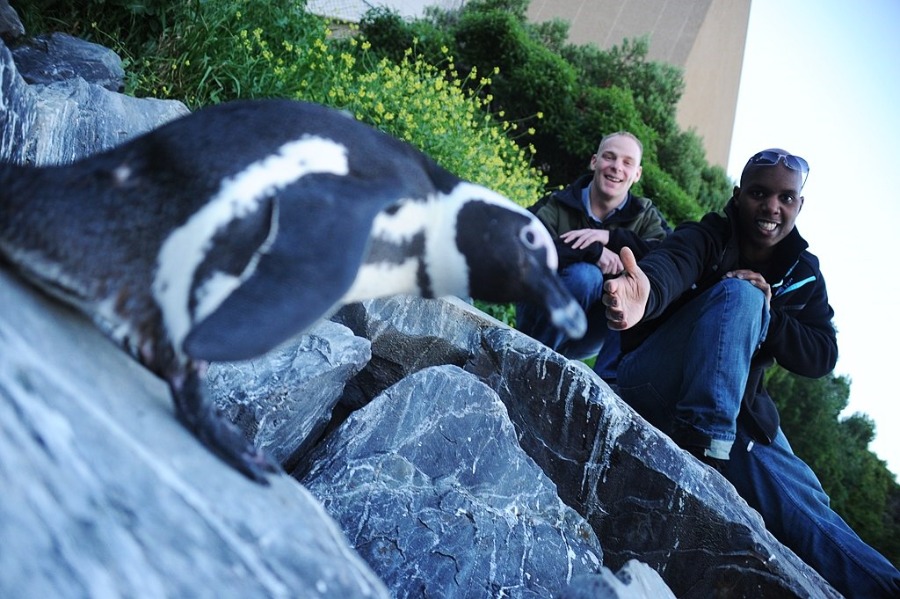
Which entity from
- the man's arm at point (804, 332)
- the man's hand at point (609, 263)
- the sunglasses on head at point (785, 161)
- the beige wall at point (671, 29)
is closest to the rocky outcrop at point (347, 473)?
the man's hand at point (609, 263)

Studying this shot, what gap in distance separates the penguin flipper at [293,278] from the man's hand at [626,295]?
1243mm

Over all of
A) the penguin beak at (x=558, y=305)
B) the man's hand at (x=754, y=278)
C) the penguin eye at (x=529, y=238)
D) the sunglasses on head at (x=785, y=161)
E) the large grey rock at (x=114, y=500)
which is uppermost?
the sunglasses on head at (x=785, y=161)

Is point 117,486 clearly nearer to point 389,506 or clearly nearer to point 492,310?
point 389,506

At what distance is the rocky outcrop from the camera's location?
2.12 ft

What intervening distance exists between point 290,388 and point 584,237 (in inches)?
61.1

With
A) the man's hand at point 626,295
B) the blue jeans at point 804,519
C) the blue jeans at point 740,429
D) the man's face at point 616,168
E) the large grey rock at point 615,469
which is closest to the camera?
the large grey rock at point 615,469

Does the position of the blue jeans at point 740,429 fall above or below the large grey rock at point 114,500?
below

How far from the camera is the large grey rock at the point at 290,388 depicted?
163 centimetres

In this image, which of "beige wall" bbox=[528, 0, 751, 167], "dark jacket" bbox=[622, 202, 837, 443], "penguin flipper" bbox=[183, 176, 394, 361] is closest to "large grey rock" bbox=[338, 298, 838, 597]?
"dark jacket" bbox=[622, 202, 837, 443]

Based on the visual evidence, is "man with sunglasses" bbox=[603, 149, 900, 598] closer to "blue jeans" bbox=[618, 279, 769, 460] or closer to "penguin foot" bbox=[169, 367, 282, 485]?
"blue jeans" bbox=[618, 279, 769, 460]

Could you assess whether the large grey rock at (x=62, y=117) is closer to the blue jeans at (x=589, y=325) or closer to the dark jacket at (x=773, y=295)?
the blue jeans at (x=589, y=325)

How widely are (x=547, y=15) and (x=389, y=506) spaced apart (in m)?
10.3

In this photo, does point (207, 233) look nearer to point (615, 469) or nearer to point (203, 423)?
point (203, 423)

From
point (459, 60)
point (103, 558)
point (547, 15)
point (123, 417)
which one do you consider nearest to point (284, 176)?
point (123, 417)
